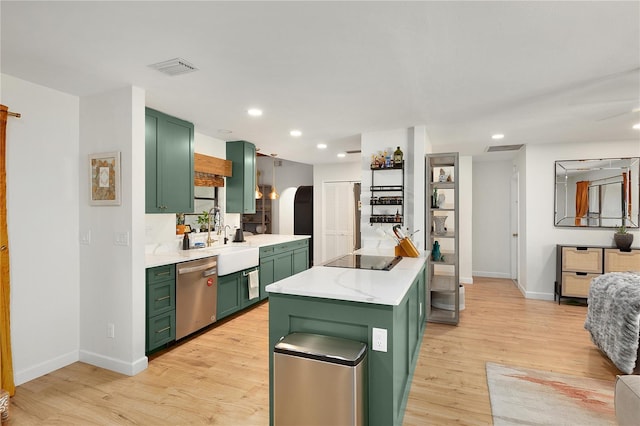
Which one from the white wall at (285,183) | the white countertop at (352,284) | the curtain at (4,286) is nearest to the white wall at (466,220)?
the white wall at (285,183)

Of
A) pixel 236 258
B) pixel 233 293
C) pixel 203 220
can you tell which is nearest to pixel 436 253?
pixel 236 258

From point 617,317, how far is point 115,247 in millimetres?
4294

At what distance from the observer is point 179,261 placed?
332 cm

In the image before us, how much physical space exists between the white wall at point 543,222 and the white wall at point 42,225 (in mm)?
5879

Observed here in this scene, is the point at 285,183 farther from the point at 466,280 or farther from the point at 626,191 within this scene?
the point at 626,191

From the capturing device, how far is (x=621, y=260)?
4633mm

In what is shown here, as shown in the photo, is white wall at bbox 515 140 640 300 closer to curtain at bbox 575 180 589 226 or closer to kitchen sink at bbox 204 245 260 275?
curtain at bbox 575 180 589 226

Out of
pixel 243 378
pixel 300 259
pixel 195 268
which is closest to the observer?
pixel 243 378

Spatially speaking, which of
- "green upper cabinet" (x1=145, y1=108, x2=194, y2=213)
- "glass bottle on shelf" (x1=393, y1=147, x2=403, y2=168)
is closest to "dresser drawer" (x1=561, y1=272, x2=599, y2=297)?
"glass bottle on shelf" (x1=393, y1=147, x2=403, y2=168)

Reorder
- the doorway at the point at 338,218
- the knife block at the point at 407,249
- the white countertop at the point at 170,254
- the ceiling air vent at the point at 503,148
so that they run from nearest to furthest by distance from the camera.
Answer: the white countertop at the point at 170,254 < the knife block at the point at 407,249 < the ceiling air vent at the point at 503,148 < the doorway at the point at 338,218

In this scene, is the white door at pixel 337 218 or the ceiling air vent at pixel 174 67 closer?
the ceiling air vent at pixel 174 67

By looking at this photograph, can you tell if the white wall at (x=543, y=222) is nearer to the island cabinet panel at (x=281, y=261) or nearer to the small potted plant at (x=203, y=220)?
the island cabinet panel at (x=281, y=261)

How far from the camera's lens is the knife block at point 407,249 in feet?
11.6

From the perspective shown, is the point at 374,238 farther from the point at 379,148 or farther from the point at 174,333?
the point at 174,333
